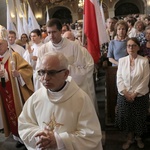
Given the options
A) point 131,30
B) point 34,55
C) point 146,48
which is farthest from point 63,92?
point 131,30

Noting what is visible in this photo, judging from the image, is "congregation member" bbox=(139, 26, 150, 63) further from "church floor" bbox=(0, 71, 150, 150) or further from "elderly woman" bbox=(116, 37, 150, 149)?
"church floor" bbox=(0, 71, 150, 150)

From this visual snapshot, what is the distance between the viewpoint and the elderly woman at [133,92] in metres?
3.35

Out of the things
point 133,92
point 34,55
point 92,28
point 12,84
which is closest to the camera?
point 133,92

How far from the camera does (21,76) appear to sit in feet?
12.1

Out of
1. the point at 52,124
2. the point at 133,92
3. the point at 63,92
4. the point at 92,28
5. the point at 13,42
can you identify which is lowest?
the point at 133,92

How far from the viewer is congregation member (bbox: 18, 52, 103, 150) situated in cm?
187

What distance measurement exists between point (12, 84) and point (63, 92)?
6.40 feet

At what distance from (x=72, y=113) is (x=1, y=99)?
87.6 inches

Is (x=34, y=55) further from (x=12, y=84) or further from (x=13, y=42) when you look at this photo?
(x=12, y=84)

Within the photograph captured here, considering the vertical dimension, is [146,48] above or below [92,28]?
below

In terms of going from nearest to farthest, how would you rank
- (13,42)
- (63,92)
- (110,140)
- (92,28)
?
(63,92)
(110,140)
(92,28)
(13,42)

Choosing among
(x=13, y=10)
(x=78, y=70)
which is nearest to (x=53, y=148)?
(x=78, y=70)

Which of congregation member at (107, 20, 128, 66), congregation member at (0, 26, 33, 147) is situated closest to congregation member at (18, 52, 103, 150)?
congregation member at (0, 26, 33, 147)

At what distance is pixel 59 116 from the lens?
6.49 ft
